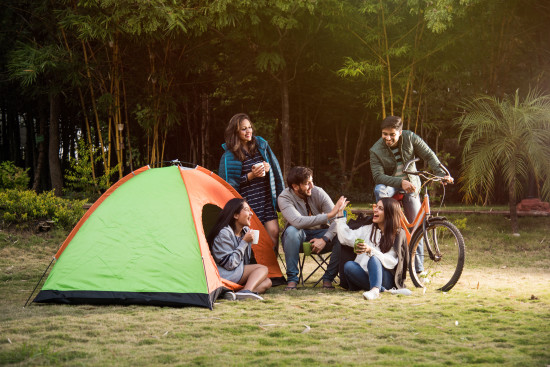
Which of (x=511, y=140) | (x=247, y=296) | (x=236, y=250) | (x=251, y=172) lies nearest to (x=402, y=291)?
(x=247, y=296)

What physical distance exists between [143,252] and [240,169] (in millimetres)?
1223

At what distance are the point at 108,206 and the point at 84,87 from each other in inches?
247

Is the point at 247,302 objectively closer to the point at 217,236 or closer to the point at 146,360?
the point at 217,236

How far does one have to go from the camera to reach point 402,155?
513 centimetres

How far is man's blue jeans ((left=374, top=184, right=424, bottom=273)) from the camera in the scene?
5035mm

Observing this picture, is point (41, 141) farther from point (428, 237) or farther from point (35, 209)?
point (428, 237)

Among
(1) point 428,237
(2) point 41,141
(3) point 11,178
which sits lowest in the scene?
(1) point 428,237

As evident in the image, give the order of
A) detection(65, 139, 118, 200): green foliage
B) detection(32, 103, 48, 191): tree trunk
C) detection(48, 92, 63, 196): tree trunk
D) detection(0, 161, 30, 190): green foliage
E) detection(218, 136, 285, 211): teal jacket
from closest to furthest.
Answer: detection(218, 136, 285, 211): teal jacket, detection(65, 139, 118, 200): green foliage, detection(0, 161, 30, 190): green foliage, detection(48, 92, 63, 196): tree trunk, detection(32, 103, 48, 191): tree trunk

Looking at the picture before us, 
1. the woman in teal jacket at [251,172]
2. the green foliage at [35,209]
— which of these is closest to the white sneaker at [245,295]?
the woman in teal jacket at [251,172]

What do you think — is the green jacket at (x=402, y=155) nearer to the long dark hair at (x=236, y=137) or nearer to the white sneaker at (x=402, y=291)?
the white sneaker at (x=402, y=291)

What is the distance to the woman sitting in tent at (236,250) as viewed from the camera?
177 inches

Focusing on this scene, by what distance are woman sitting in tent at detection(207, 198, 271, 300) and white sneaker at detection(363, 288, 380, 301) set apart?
0.73 m

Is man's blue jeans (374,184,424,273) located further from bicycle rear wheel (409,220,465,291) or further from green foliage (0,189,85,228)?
green foliage (0,189,85,228)

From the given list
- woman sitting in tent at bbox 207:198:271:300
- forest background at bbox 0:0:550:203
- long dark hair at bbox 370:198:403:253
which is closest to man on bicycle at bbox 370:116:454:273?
long dark hair at bbox 370:198:403:253
